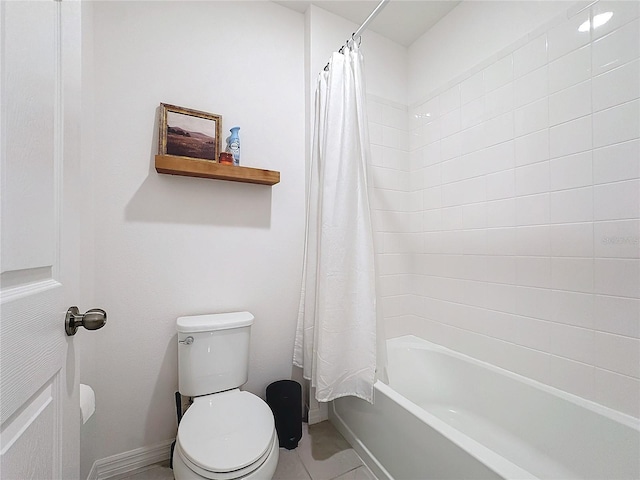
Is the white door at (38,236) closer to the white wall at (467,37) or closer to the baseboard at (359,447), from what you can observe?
the baseboard at (359,447)

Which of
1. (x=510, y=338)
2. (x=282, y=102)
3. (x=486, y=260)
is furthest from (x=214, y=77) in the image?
(x=510, y=338)

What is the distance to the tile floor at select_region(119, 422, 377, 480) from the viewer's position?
1.37 meters

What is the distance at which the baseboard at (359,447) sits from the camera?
135cm

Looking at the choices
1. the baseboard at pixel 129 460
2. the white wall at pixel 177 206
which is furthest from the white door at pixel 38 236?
the baseboard at pixel 129 460

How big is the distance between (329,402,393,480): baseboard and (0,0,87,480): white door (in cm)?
124

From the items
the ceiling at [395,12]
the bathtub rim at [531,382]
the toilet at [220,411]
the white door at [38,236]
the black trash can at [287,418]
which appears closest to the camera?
the white door at [38,236]

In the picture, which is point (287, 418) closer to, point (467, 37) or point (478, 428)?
point (478, 428)

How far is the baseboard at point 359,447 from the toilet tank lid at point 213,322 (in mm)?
837

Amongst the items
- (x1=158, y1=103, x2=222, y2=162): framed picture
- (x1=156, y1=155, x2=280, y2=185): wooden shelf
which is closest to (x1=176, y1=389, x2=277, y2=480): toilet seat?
(x1=156, y1=155, x2=280, y2=185): wooden shelf

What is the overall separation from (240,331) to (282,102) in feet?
4.50

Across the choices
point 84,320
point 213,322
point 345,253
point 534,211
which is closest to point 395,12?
point 534,211

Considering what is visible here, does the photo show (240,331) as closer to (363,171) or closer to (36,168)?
(363,171)

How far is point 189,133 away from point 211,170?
24 cm

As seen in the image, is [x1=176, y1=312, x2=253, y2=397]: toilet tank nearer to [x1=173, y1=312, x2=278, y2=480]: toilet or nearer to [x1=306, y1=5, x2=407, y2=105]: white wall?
[x1=173, y1=312, x2=278, y2=480]: toilet
